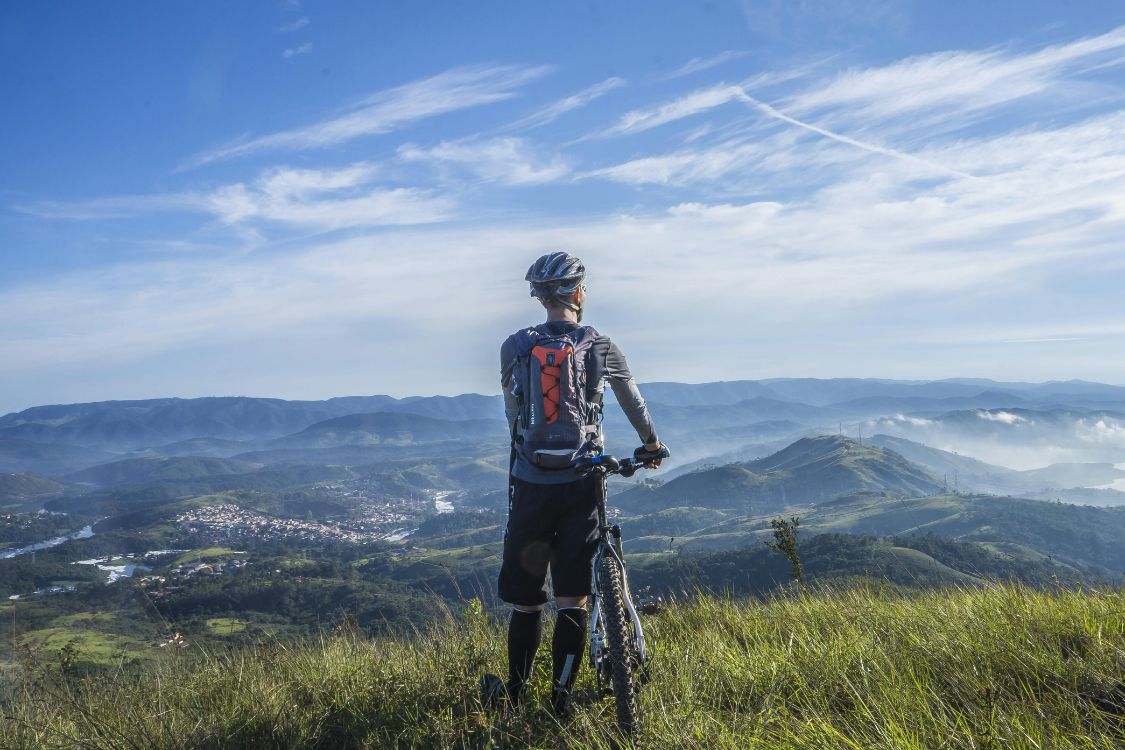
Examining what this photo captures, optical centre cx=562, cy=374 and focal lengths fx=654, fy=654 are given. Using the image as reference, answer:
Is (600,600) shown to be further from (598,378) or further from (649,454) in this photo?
(598,378)

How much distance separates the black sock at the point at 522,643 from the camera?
4.25m

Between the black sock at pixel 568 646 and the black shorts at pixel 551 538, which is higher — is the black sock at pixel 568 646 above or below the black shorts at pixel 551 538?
below

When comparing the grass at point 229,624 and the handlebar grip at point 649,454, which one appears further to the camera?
the grass at point 229,624

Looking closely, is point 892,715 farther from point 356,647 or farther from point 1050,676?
point 356,647

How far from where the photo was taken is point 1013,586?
17.5 ft

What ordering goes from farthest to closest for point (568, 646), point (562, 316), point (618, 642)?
point (562, 316)
point (568, 646)
point (618, 642)

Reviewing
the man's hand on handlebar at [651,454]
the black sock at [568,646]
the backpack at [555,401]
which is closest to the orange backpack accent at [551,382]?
the backpack at [555,401]

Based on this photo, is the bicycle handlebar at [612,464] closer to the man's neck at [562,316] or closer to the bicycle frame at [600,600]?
the bicycle frame at [600,600]

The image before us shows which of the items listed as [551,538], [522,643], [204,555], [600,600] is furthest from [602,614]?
[204,555]

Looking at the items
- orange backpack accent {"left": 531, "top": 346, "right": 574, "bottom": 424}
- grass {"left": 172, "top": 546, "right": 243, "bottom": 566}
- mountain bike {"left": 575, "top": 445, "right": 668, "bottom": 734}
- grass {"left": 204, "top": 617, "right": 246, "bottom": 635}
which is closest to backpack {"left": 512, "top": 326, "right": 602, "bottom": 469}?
orange backpack accent {"left": 531, "top": 346, "right": 574, "bottom": 424}

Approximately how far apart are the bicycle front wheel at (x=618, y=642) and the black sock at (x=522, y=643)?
56 cm

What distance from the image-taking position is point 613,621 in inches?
149

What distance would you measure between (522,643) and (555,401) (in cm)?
161

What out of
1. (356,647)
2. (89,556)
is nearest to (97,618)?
(89,556)
